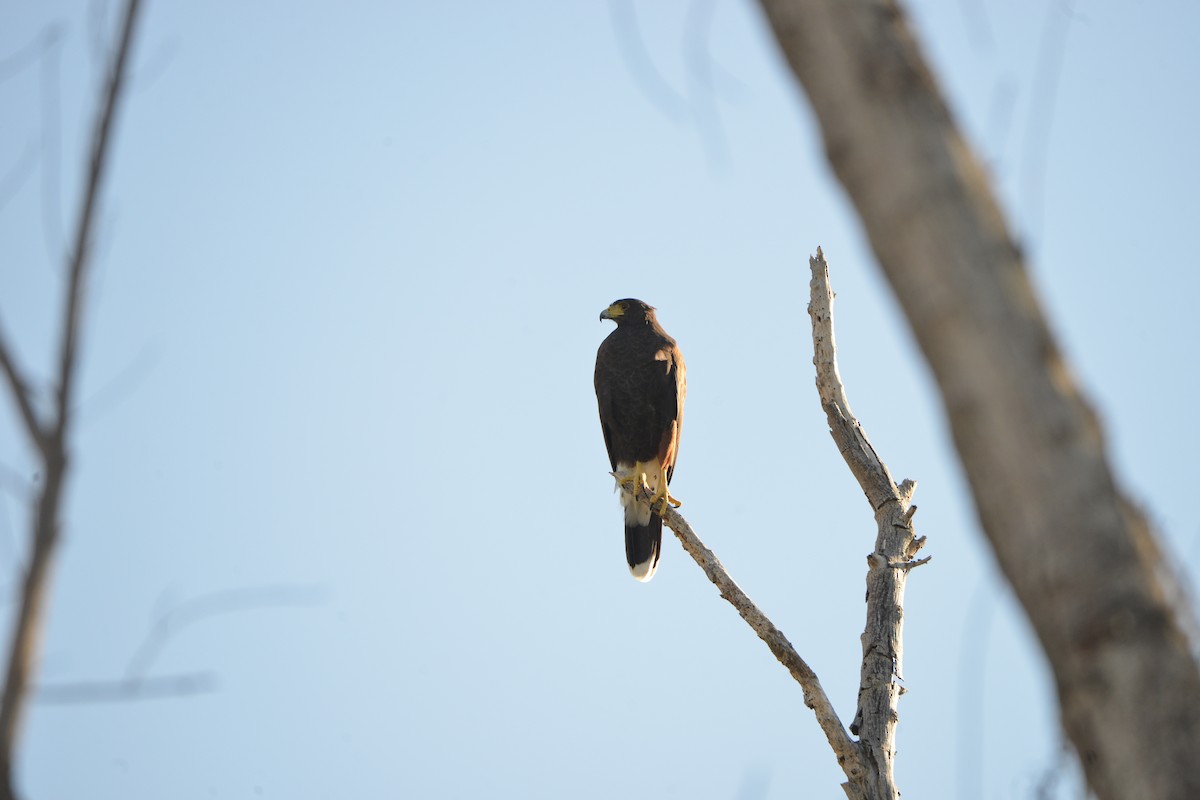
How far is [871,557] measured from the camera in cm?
491

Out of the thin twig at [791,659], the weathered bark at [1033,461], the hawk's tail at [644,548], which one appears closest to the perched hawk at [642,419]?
the hawk's tail at [644,548]

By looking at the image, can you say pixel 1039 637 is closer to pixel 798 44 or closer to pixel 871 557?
pixel 798 44

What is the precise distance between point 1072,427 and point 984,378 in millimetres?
122

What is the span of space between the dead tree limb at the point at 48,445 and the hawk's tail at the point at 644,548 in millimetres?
6270

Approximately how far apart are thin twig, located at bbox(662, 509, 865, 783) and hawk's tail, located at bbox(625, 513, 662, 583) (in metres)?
2.19

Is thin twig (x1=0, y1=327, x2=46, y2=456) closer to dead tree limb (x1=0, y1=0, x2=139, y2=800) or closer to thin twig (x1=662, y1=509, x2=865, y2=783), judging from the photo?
dead tree limb (x1=0, y1=0, x2=139, y2=800)

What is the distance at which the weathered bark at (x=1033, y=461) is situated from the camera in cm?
138

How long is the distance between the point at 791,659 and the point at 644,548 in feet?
10.5

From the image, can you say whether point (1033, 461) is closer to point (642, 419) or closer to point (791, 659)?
point (791, 659)

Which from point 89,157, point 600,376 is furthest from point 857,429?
point 89,157

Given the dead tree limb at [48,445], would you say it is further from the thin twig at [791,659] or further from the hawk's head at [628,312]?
the hawk's head at [628,312]

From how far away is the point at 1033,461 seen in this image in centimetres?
140

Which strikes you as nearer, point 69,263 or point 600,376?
point 69,263

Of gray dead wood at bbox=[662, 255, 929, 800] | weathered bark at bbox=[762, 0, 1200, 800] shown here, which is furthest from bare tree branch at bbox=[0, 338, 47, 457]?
gray dead wood at bbox=[662, 255, 929, 800]
